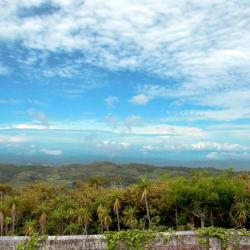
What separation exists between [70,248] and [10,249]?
3742mm

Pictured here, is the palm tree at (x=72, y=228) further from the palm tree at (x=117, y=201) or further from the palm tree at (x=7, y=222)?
the palm tree at (x=7, y=222)

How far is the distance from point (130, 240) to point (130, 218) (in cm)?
1138

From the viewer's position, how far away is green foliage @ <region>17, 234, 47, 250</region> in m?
23.8

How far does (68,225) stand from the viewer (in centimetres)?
3709

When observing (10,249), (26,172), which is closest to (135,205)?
(10,249)

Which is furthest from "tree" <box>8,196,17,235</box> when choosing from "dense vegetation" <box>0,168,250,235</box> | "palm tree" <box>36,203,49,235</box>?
"palm tree" <box>36,203,49,235</box>

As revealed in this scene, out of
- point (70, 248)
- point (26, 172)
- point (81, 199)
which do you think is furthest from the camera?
point (26, 172)

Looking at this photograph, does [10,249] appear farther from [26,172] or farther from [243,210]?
[26,172]

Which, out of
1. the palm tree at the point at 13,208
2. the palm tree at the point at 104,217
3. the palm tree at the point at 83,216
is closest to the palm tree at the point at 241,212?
the palm tree at the point at 104,217

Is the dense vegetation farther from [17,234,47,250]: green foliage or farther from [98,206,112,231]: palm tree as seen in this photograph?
[17,234,47,250]: green foliage

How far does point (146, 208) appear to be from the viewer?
35.9 meters

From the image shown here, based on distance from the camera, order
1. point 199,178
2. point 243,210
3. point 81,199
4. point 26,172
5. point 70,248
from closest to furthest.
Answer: point 70,248, point 243,210, point 199,178, point 81,199, point 26,172

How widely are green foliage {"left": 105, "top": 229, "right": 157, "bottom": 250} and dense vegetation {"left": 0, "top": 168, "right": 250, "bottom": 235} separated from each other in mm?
9290

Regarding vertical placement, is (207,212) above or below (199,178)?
below
